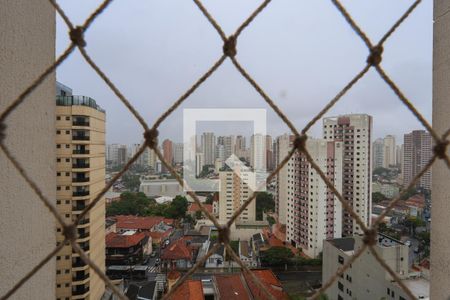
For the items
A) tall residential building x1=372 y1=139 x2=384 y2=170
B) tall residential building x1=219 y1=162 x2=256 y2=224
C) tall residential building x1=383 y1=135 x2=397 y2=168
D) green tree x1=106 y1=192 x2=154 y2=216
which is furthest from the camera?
green tree x1=106 y1=192 x2=154 y2=216

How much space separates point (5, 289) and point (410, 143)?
8157 millimetres

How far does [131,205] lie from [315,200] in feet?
22.7

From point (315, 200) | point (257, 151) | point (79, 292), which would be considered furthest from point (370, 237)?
point (315, 200)

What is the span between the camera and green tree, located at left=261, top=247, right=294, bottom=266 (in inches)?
290

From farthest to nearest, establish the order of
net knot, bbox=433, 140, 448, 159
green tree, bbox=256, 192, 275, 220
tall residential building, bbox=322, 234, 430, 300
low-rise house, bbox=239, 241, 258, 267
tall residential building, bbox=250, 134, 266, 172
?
green tree, bbox=256, 192, 275, 220, low-rise house, bbox=239, 241, 258, 267, tall residential building, bbox=250, 134, 266, 172, tall residential building, bbox=322, 234, 430, 300, net knot, bbox=433, 140, 448, 159

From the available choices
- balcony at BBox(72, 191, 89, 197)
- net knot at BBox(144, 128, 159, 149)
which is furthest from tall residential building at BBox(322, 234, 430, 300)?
balcony at BBox(72, 191, 89, 197)

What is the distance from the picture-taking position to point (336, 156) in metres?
6.85

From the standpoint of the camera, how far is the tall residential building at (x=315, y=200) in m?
6.85

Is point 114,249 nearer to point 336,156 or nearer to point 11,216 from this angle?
point 336,156

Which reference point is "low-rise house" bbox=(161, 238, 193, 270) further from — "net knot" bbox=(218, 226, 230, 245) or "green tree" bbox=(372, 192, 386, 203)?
"net knot" bbox=(218, 226, 230, 245)

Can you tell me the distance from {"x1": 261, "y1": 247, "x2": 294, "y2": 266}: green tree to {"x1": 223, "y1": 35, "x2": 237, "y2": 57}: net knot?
7.58 m

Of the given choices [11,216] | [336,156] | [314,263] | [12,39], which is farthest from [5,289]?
[314,263]

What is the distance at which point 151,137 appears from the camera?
383 mm

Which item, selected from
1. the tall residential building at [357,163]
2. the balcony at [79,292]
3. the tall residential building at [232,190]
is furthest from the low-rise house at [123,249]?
the tall residential building at [357,163]
